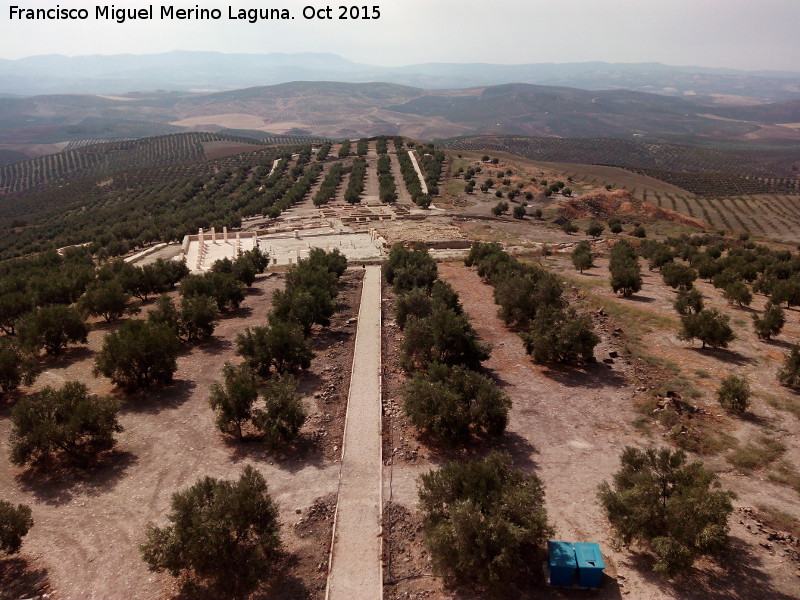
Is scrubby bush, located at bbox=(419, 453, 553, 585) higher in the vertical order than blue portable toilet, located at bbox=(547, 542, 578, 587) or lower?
higher

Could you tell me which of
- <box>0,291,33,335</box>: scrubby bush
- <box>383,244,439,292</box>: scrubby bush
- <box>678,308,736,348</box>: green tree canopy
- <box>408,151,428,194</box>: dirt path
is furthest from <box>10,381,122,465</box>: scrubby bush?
<box>408,151,428,194</box>: dirt path

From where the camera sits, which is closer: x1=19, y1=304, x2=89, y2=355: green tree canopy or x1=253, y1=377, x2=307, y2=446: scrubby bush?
x1=253, y1=377, x2=307, y2=446: scrubby bush

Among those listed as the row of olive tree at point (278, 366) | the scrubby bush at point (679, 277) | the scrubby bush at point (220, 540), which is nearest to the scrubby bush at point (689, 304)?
the scrubby bush at point (679, 277)

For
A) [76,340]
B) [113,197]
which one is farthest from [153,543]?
[113,197]

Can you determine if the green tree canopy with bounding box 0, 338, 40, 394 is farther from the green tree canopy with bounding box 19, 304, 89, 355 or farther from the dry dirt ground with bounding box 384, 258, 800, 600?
the dry dirt ground with bounding box 384, 258, 800, 600

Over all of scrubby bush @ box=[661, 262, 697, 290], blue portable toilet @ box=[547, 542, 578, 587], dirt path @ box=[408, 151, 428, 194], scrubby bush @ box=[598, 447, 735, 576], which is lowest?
blue portable toilet @ box=[547, 542, 578, 587]

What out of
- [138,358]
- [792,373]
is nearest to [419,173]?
[792,373]

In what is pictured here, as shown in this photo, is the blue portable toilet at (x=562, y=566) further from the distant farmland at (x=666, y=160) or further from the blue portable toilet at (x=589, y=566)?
the distant farmland at (x=666, y=160)
